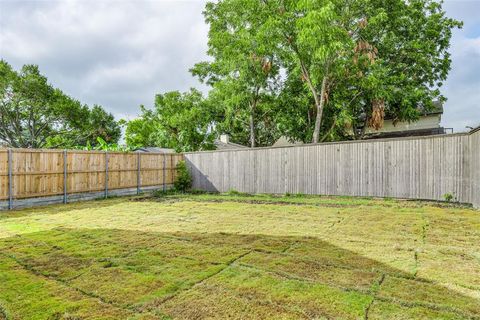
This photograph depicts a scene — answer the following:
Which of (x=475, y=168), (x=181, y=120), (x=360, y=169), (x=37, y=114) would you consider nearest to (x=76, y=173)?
(x=181, y=120)

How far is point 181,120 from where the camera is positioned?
1716 cm

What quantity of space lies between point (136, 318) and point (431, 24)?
18.7 metres

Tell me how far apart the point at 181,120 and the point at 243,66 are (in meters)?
5.13

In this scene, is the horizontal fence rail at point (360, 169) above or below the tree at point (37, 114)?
below

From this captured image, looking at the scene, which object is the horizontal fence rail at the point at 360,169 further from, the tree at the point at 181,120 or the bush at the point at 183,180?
the tree at the point at 181,120

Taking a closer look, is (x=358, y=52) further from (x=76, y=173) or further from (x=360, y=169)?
(x=76, y=173)

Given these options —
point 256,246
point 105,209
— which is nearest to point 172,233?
point 256,246

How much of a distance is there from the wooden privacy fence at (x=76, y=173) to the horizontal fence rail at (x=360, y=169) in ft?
6.59

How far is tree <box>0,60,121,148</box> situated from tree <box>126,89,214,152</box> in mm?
7070

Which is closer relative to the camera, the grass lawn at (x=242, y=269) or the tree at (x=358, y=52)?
the grass lawn at (x=242, y=269)

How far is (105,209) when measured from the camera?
290 inches

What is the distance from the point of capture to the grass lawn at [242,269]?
2.09 metres

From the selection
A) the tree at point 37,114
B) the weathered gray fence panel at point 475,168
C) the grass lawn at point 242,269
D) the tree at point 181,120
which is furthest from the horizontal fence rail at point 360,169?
the tree at point 37,114

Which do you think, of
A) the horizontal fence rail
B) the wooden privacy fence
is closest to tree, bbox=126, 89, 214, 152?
the wooden privacy fence
